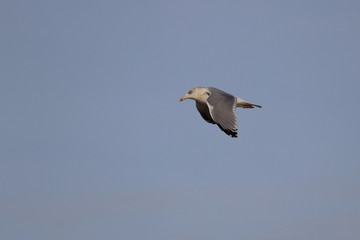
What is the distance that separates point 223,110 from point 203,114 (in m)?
2.83

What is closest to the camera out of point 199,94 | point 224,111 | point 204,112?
point 224,111

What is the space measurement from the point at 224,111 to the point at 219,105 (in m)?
0.31

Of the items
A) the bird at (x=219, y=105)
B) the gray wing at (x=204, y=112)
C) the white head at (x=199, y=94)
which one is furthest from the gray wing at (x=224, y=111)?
the gray wing at (x=204, y=112)

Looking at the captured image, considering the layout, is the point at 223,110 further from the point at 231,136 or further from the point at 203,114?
the point at 203,114

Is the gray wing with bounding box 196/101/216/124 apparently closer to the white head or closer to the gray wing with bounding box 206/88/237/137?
the white head

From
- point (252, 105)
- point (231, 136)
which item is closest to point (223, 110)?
point (231, 136)

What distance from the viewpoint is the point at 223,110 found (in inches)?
762

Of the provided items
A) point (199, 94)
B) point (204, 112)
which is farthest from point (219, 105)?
point (204, 112)

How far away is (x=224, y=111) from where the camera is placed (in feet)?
63.4

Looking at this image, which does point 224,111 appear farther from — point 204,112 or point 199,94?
point 204,112

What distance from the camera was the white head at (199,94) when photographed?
69.3 feet

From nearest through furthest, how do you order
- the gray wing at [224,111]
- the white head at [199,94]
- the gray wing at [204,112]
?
the gray wing at [224,111] < the white head at [199,94] < the gray wing at [204,112]

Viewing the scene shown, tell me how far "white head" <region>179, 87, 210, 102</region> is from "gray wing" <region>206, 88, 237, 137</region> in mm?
687

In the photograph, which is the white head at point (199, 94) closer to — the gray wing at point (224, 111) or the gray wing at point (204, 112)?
the gray wing at point (204, 112)
